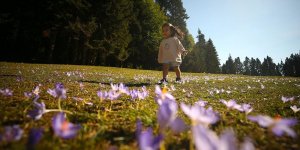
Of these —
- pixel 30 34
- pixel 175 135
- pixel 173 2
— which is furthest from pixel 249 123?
pixel 173 2

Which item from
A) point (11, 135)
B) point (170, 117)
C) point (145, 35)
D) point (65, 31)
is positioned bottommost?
point (11, 135)

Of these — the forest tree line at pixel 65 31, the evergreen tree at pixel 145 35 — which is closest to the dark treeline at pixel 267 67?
the evergreen tree at pixel 145 35

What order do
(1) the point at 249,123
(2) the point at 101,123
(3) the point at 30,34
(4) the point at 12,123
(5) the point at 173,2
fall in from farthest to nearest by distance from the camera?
1. (5) the point at 173,2
2. (3) the point at 30,34
3. (1) the point at 249,123
4. (2) the point at 101,123
5. (4) the point at 12,123

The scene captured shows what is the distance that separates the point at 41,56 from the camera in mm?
31609

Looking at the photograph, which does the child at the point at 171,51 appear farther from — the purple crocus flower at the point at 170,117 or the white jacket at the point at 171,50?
the purple crocus flower at the point at 170,117

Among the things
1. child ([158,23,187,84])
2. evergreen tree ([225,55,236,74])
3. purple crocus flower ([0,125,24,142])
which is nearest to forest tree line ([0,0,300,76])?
child ([158,23,187,84])

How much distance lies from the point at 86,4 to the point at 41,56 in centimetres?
915

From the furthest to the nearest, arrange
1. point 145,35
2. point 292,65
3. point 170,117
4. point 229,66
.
A: point 292,65 → point 229,66 → point 145,35 → point 170,117

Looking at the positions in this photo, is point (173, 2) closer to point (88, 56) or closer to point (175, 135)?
point (88, 56)

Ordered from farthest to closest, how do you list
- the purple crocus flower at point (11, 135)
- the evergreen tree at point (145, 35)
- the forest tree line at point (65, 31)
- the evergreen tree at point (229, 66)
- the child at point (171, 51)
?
the evergreen tree at point (229, 66) < the evergreen tree at point (145, 35) < the forest tree line at point (65, 31) < the child at point (171, 51) < the purple crocus flower at point (11, 135)

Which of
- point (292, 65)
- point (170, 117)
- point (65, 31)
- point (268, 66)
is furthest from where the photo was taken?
point (268, 66)

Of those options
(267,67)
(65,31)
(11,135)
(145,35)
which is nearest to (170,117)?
(11,135)

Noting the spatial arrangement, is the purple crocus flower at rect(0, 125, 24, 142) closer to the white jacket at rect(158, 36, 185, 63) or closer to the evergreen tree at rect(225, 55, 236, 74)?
the white jacket at rect(158, 36, 185, 63)

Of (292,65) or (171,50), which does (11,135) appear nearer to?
(171,50)
